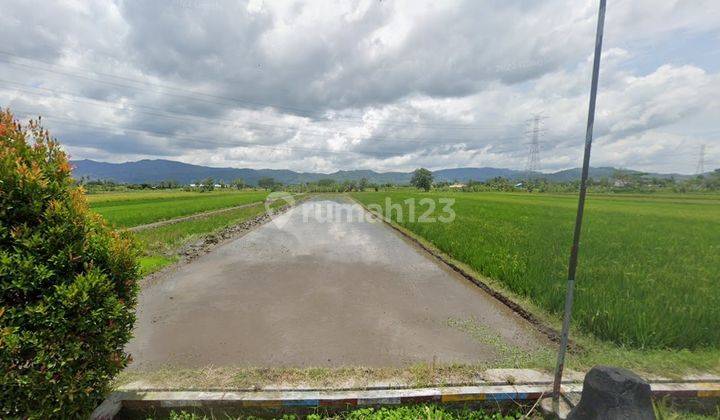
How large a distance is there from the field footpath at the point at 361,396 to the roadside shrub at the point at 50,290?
0.43 metres

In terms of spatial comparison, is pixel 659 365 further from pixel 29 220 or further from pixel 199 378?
pixel 29 220

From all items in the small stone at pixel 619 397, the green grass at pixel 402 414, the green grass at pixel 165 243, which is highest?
the small stone at pixel 619 397

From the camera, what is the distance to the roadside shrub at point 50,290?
193cm

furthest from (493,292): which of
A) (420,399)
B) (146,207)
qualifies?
(146,207)

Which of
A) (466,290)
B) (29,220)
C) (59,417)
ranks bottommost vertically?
(466,290)

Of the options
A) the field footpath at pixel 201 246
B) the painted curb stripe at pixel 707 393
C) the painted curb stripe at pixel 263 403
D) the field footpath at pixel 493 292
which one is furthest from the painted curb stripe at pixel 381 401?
the field footpath at pixel 201 246

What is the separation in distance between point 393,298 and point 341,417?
3276mm

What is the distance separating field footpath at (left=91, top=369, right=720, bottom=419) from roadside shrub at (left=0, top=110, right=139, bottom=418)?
43 cm

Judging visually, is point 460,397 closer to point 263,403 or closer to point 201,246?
point 263,403

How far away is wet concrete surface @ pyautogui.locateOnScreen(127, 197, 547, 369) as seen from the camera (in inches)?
147

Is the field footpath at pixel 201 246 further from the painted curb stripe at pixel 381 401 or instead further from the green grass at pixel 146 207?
the painted curb stripe at pixel 381 401

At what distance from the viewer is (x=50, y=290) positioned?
6.77 feet

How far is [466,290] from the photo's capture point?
20.6ft

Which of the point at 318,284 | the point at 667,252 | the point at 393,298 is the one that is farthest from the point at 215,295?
the point at 667,252
